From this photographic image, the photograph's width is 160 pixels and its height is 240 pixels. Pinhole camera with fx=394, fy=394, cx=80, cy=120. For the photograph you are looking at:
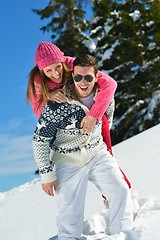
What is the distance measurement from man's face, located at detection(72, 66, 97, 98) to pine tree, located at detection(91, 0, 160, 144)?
9.76m

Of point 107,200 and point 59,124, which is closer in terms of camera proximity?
point 59,124

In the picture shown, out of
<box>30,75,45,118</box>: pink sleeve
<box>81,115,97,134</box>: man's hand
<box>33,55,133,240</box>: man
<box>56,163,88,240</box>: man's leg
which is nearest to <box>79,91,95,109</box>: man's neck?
<box>33,55,133,240</box>: man

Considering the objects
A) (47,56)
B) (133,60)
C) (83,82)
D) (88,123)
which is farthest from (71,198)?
(133,60)

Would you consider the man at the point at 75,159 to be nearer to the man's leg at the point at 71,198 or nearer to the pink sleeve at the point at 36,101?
the man's leg at the point at 71,198

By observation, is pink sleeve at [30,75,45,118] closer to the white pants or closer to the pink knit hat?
the pink knit hat

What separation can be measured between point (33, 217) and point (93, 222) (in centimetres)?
118

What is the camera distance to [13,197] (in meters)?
4.95

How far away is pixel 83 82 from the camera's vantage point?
2.23 m

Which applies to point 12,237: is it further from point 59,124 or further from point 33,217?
point 59,124

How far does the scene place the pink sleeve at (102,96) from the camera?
2.24 metres

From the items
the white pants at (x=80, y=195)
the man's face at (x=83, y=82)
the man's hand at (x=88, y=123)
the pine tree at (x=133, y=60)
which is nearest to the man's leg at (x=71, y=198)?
the white pants at (x=80, y=195)

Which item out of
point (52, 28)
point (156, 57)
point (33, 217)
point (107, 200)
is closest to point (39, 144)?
point (107, 200)

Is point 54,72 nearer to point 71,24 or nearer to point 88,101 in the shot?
point 88,101

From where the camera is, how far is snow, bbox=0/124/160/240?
7.43ft
